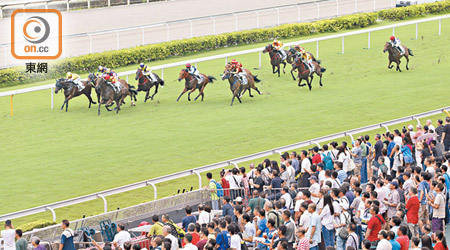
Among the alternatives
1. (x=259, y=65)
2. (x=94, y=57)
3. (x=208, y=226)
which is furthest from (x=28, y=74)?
(x=208, y=226)

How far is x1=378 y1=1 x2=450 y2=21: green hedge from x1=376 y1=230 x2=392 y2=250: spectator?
982 inches

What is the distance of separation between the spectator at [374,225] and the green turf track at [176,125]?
5.57 m

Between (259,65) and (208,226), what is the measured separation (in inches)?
632

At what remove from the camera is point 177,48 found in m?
28.2

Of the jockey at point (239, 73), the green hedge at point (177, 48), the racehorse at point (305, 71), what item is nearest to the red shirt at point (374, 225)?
the jockey at point (239, 73)

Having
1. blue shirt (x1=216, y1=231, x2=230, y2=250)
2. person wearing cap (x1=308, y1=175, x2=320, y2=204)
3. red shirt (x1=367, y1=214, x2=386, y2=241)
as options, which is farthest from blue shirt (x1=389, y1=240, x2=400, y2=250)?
person wearing cap (x1=308, y1=175, x2=320, y2=204)

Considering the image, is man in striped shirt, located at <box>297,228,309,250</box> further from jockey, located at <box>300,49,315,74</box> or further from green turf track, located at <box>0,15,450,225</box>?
jockey, located at <box>300,49,315,74</box>

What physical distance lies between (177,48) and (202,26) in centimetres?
353

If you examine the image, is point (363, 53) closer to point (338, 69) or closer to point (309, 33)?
point (338, 69)

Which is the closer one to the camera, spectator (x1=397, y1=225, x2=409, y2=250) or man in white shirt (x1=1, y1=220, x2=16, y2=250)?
spectator (x1=397, y1=225, x2=409, y2=250)

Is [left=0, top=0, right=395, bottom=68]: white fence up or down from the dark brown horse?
up

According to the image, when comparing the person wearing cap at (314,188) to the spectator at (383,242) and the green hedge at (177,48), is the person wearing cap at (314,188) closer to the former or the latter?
the spectator at (383,242)

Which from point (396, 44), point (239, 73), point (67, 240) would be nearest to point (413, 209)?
point (67, 240)

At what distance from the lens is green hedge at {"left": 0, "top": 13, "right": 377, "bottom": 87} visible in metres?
25.2
